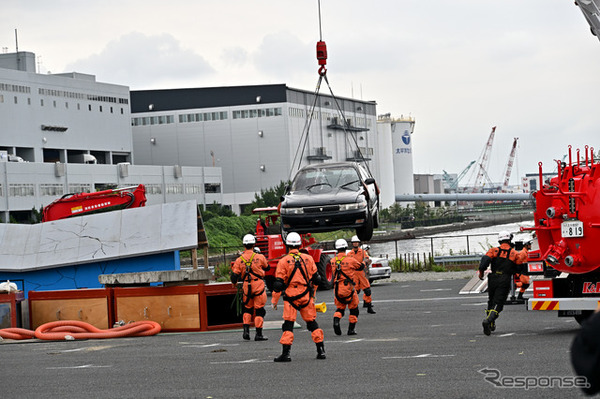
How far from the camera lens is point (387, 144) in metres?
139

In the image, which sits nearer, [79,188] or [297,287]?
[297,287]

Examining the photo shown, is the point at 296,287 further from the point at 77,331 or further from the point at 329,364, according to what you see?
the point at 77,331

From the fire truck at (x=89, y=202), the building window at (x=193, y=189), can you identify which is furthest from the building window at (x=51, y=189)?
the fire truck at (x=89, y=202)

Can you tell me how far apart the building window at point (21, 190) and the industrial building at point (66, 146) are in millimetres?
78

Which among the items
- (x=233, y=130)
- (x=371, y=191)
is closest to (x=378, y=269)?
(x=371, y=191)

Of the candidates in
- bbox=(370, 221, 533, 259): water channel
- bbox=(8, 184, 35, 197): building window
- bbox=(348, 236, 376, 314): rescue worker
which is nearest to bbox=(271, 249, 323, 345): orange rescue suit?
bbox=(348, 236, 376, 314): rescue worker

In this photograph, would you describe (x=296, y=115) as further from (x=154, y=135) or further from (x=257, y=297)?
(x=257, y=297)

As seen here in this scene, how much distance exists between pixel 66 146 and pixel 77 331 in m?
70.9

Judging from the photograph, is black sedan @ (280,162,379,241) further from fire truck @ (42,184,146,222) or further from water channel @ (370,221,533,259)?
water channel @ (370,221,533,259)

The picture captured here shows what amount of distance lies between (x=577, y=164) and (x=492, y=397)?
23.2ft

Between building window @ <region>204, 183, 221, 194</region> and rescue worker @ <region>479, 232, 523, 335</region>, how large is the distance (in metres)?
83.8

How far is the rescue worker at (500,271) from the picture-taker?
1593 cm

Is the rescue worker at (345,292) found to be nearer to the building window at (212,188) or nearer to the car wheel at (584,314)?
the car wheel at (584,314)

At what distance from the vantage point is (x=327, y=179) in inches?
850
